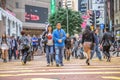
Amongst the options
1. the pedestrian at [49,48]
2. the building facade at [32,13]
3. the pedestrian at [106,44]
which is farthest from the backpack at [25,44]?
the building facade at [32,13]

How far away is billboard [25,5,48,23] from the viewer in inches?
3789

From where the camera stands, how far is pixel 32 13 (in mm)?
97500

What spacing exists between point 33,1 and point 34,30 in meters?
6.30

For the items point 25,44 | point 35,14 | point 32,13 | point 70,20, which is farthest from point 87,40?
point 35,14

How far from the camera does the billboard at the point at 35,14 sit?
96250 mm

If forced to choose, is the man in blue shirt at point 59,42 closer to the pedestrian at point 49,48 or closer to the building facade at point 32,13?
the pedestrian at point 49,48

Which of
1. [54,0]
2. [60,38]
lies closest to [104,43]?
[60,38]

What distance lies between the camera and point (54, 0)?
112 metres

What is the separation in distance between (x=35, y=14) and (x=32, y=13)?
154cm

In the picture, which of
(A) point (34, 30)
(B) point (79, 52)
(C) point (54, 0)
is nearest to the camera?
(B) point (79, 52)

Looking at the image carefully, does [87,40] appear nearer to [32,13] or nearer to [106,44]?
[106,44]

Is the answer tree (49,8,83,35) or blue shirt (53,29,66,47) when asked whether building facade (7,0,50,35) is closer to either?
tree (49,8,83,35)

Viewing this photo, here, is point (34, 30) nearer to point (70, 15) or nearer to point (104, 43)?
point (70, 15)

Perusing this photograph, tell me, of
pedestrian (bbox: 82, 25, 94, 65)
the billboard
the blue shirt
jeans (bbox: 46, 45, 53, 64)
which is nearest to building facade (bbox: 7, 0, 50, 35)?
the billboard
